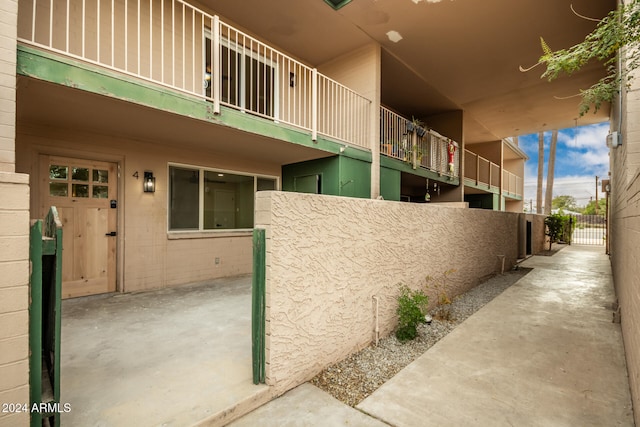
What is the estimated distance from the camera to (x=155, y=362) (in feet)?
9.29

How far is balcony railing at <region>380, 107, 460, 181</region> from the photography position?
7.67m

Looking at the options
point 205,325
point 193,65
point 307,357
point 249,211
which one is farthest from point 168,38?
point 307,357

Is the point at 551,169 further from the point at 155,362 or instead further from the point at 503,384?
the point at 155,362

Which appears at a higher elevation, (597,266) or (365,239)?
(365,239)

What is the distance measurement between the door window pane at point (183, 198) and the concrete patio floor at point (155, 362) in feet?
5.82

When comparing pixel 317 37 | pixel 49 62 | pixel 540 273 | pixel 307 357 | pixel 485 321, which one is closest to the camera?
pixel 307 357

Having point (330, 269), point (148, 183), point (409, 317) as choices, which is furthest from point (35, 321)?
point (148, 183)

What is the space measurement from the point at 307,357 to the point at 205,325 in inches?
67.3

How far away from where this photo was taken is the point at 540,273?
7.84m

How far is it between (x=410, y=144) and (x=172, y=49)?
19.4ft

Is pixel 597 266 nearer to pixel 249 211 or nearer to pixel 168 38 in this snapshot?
pixel 249 211

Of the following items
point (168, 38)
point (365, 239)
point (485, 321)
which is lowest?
point (485, 321)

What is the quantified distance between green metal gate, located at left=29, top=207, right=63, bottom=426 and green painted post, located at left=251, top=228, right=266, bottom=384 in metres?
1.21

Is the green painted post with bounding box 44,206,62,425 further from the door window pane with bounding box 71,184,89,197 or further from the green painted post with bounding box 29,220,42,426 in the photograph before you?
the door window pane with bounding box 71,184,89,197
